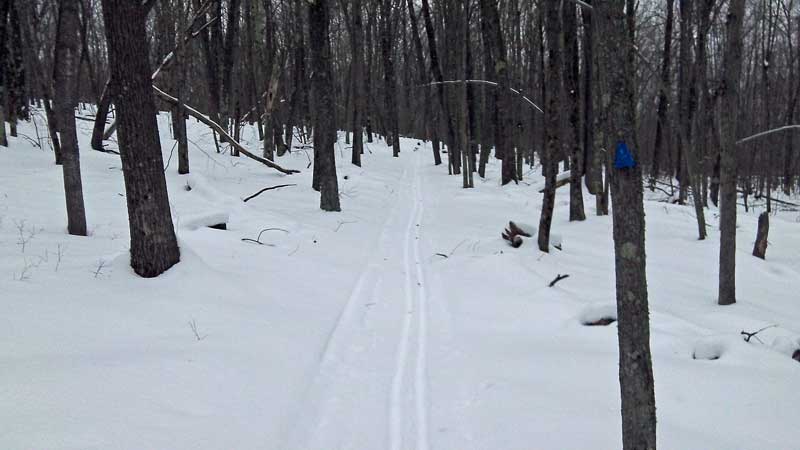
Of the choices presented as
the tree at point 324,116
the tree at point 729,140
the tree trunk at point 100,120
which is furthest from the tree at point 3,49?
the tree at point 729,140

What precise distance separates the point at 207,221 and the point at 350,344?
398 centimetres

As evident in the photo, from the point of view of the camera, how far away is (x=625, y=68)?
90.6 inches

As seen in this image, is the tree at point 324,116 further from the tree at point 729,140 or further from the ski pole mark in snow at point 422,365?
the tree at point 729,140

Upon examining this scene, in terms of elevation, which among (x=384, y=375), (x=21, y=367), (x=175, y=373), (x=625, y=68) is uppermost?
(x=625, y=68)

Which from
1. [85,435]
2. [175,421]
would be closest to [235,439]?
[175,421]

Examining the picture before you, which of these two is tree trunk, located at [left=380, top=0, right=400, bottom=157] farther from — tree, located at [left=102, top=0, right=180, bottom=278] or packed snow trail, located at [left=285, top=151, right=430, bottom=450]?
tree, located at [left=102, top=0, right=180, bottom=278]

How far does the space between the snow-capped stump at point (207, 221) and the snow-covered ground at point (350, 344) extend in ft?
0.20

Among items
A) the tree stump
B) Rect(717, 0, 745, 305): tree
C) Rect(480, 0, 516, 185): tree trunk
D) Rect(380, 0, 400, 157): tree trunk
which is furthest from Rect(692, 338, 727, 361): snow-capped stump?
Rect(380, 0, 400, 157): tree trunk

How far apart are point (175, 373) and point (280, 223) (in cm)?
606

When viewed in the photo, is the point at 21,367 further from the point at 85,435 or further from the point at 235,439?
the point at 235,439

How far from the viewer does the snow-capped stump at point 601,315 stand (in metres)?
5.37

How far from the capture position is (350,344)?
513 centimetres

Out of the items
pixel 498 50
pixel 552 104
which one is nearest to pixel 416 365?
pixel 552 104

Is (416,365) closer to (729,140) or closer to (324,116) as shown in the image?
(729,140)
